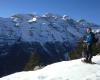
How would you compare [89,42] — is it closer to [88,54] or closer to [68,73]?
[88,54]

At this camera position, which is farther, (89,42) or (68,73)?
(89,42)

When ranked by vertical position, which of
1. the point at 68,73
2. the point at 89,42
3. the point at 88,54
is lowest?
the point at 68,73

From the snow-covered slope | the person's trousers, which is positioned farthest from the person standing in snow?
the snow-covered slope

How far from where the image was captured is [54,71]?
885 inches

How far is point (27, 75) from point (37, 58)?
70.1 metres

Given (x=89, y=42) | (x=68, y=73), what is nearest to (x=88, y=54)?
(x=89, y=42)

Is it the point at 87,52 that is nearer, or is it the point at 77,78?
the point at 77,78

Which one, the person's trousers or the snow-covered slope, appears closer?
the snow-covered slope

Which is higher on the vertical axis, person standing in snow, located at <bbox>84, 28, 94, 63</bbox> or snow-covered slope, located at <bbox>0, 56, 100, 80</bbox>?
person standing in snow, located at <bbox>84, 28, 94, 63</bbox>

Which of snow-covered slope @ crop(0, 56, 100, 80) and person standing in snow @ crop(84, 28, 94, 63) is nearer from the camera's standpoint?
snow-covered slope @ crop(0, 56, 100, 80)

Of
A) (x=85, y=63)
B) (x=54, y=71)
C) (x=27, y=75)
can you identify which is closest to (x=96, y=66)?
(x=85, y=63)

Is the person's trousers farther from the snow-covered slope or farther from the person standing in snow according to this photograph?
the snow-covered slope

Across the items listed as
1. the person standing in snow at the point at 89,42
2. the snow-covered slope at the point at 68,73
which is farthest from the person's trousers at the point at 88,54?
the snow-covered slope at the point at 68,73

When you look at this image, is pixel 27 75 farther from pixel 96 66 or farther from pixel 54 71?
pixel 96 66
